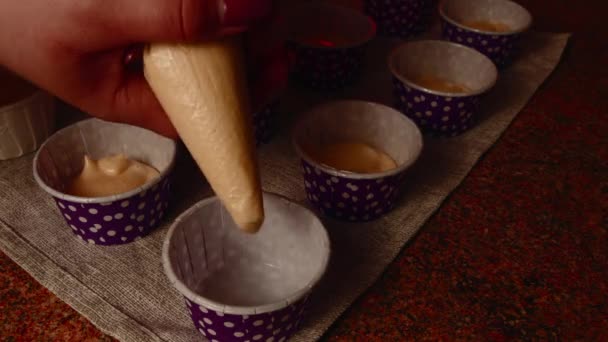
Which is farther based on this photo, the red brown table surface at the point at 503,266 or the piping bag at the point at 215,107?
the red brown table surface at the point at 503,266

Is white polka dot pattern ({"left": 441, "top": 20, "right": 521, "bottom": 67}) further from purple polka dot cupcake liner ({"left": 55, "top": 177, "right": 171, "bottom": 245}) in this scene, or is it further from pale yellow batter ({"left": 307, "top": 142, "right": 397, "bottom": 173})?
purple polka dot cupcake liner ({"left": 55, "top": 177, "right": 171, "bottom": 245})

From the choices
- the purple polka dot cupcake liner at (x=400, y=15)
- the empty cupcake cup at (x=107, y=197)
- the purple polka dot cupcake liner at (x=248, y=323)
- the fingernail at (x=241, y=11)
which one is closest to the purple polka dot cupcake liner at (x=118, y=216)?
the empty cupcake cup at (x=107, y=197)

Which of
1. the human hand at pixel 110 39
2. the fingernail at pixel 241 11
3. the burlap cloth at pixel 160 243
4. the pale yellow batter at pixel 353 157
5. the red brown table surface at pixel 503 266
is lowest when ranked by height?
the red brown table surface at pixel 503 266

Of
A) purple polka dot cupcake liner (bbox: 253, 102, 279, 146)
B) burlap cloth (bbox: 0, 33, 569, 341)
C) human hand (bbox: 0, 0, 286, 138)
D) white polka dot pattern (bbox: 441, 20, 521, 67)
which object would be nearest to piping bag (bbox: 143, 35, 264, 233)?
human hand (bbox: 0, 0, 286, 138)

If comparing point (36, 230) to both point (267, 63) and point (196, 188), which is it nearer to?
point (196, 188)

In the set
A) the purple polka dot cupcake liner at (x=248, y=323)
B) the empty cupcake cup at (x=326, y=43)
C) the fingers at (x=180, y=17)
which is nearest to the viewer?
the fingers at (x=180, y=17)

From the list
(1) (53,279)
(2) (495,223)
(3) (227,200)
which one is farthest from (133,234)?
(2) (495,223)

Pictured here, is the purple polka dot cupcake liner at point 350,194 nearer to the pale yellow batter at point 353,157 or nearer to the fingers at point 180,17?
the pale yellow batter at point 353,157
